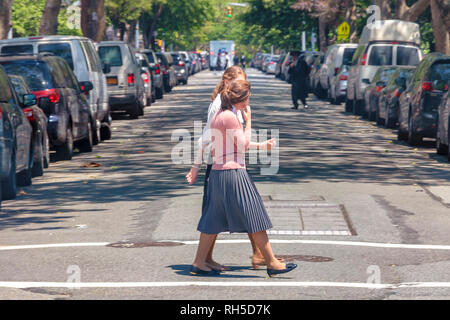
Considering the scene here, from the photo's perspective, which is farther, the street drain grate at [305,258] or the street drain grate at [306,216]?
the street drain grate at [306,216]

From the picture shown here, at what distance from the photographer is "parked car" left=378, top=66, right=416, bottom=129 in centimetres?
2408

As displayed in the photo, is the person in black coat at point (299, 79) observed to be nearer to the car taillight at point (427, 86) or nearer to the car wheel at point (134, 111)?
the car wheel at point (134, 111)

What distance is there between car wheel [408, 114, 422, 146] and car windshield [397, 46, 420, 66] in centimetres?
1151

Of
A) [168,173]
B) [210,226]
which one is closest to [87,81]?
[168,173]

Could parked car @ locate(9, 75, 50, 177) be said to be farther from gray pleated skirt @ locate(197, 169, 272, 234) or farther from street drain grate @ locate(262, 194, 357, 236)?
gray pleated skirt @ locate(197, 169, 272, 234)

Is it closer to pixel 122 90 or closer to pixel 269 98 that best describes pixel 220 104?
pixel 122 90

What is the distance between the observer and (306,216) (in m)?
11.5

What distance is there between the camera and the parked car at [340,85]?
35581 millimetres

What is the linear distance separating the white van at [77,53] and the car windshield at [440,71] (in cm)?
693

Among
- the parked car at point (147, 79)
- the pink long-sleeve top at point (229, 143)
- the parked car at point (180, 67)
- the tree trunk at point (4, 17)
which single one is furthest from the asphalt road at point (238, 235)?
the parked car at point (180, 67)

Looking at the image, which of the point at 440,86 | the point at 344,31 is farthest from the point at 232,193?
the point at 344,31

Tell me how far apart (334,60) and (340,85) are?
6.59ft

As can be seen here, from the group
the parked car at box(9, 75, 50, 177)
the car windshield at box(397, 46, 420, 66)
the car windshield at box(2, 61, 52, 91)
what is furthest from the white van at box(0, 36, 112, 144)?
the car windshield at box(397, 46, 420, 66)
